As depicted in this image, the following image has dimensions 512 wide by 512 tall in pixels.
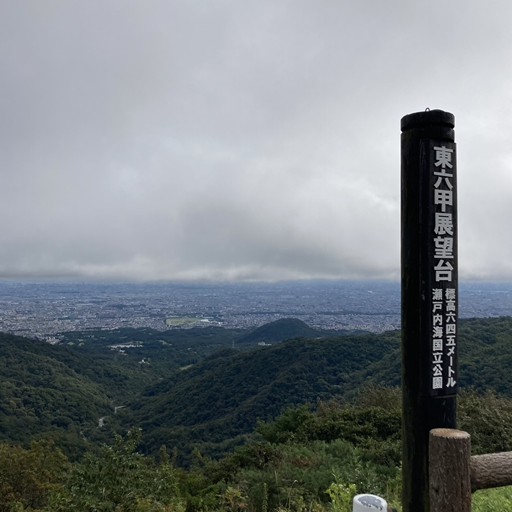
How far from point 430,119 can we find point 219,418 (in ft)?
170

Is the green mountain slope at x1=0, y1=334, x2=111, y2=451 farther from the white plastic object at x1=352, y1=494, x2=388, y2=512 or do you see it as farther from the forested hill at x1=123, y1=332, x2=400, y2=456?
the white plastic object at x1=352, y1=494, x2=388, y2=512

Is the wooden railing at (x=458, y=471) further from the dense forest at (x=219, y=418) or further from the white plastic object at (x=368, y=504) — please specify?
the dense forest at (x=219, y=418)

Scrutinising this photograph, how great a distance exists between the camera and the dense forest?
522 cm

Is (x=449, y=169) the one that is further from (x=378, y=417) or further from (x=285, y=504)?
(x=378, y=417)

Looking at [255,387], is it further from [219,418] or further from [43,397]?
[43,397]

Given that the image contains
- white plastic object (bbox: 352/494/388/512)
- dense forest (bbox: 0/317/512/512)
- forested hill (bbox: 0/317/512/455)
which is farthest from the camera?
forested hill (bbox: 0/317/512/455)

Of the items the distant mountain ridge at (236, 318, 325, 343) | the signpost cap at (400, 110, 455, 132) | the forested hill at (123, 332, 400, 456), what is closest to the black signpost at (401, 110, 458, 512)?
the signpost cap at (400, 110, 455, 132)

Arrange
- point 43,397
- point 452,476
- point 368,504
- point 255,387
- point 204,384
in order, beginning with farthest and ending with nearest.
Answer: point 204,384 < point 255,387 < point 43,397 < point 452,476 < point 368,504

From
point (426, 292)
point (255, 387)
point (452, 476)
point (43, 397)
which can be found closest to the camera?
Result: point (452, 476)

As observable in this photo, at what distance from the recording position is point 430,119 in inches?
106

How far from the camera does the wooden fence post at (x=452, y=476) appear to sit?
7.25ft

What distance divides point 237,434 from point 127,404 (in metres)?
30.2

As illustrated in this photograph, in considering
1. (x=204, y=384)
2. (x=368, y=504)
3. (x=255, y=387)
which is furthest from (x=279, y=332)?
(x=368, y=504)

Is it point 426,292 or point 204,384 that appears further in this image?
point 204,384
